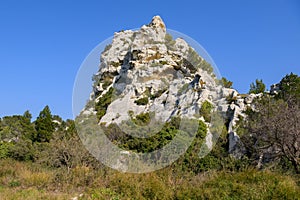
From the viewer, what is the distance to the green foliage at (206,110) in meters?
20.9

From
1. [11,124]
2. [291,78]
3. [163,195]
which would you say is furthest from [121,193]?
[11,124]

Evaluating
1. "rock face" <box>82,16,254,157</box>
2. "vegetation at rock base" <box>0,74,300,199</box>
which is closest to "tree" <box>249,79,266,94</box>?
"rock face" <box>82,16,254,157</box>

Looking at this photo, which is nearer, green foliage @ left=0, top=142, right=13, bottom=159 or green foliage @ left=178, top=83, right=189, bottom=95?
green foliage @ left=0, top=142, right=13, bottom=159

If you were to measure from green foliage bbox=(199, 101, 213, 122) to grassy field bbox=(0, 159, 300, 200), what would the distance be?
36.3 feet

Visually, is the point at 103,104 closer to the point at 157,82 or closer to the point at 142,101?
the point at 142,101

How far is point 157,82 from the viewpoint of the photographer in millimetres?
32250

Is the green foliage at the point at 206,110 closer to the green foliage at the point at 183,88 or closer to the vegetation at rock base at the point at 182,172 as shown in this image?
the vegetation at rock base at the point at 182,172

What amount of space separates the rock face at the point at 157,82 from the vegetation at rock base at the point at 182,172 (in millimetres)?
2752

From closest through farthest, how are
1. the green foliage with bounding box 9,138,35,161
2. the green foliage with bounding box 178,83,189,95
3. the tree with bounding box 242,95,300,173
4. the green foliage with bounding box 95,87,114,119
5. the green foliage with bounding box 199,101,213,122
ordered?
the tree with bounding box 242,95,300,173, the green foliage with bounding box 9,138,35,161, the green foliage with bounding box 199,101,213,122, the green foliage with bounding box 95,87,114,119, the green foliage with bounding box 178,83,189,95

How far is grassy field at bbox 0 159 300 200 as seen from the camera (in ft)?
25.4

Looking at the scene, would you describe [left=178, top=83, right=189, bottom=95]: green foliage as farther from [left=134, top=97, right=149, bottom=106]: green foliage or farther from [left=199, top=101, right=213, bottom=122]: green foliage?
[left=199, top=101, right=213, bottom=122]: green foliage

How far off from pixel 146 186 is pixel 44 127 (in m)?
20.3

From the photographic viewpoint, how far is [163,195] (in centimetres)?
816

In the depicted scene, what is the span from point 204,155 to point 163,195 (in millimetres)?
7090
